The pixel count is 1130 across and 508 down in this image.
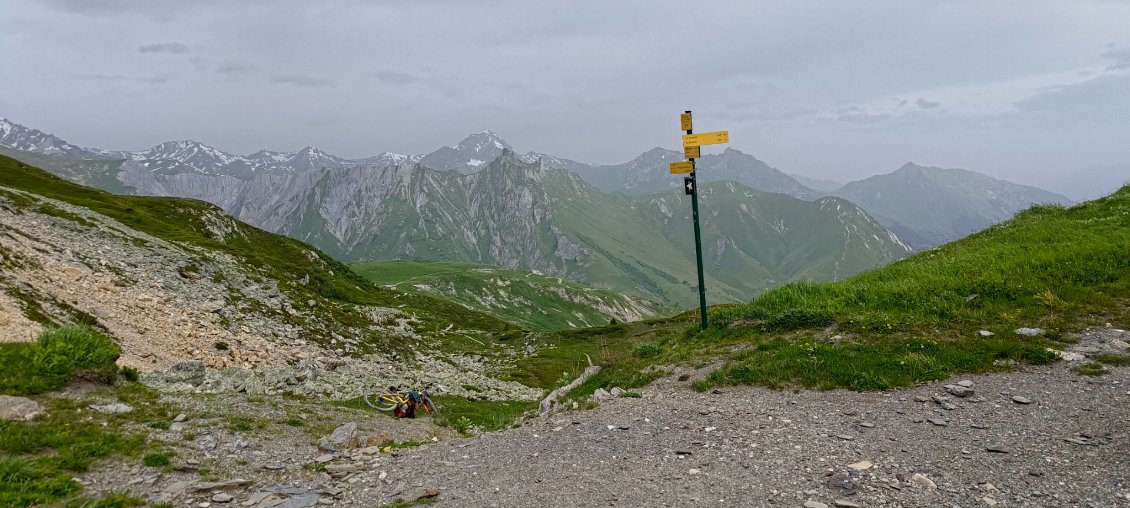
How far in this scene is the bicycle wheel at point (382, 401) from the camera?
25.9 m

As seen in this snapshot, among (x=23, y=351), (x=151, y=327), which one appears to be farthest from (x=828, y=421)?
(x=151, y=327)

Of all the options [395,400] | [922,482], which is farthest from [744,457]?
[395,400]

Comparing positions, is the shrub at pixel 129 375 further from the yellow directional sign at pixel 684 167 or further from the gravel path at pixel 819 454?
the yellow directional sign at pixel 684 167

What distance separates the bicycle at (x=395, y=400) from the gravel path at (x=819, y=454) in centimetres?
1311

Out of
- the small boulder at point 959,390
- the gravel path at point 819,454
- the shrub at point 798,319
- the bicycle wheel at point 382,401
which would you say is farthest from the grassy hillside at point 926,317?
the bicycle wheel at point 382,401

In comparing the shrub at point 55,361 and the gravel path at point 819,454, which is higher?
the shrub at point 55,361

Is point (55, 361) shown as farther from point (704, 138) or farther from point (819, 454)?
point (704, 138)

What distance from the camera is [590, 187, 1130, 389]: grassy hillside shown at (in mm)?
14258

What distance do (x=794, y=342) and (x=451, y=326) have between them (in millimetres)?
96573

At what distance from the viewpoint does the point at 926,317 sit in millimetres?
16859

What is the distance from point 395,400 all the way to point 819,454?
72.1 feet

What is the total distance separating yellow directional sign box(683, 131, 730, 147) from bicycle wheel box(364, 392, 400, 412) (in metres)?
18.7

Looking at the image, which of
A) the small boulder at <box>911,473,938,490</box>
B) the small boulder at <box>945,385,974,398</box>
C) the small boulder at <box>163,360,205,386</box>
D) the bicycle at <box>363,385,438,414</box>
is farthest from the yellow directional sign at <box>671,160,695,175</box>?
the small boulder at <box>163,360,205,386</box>

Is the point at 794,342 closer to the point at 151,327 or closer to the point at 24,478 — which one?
the point at 24,478
